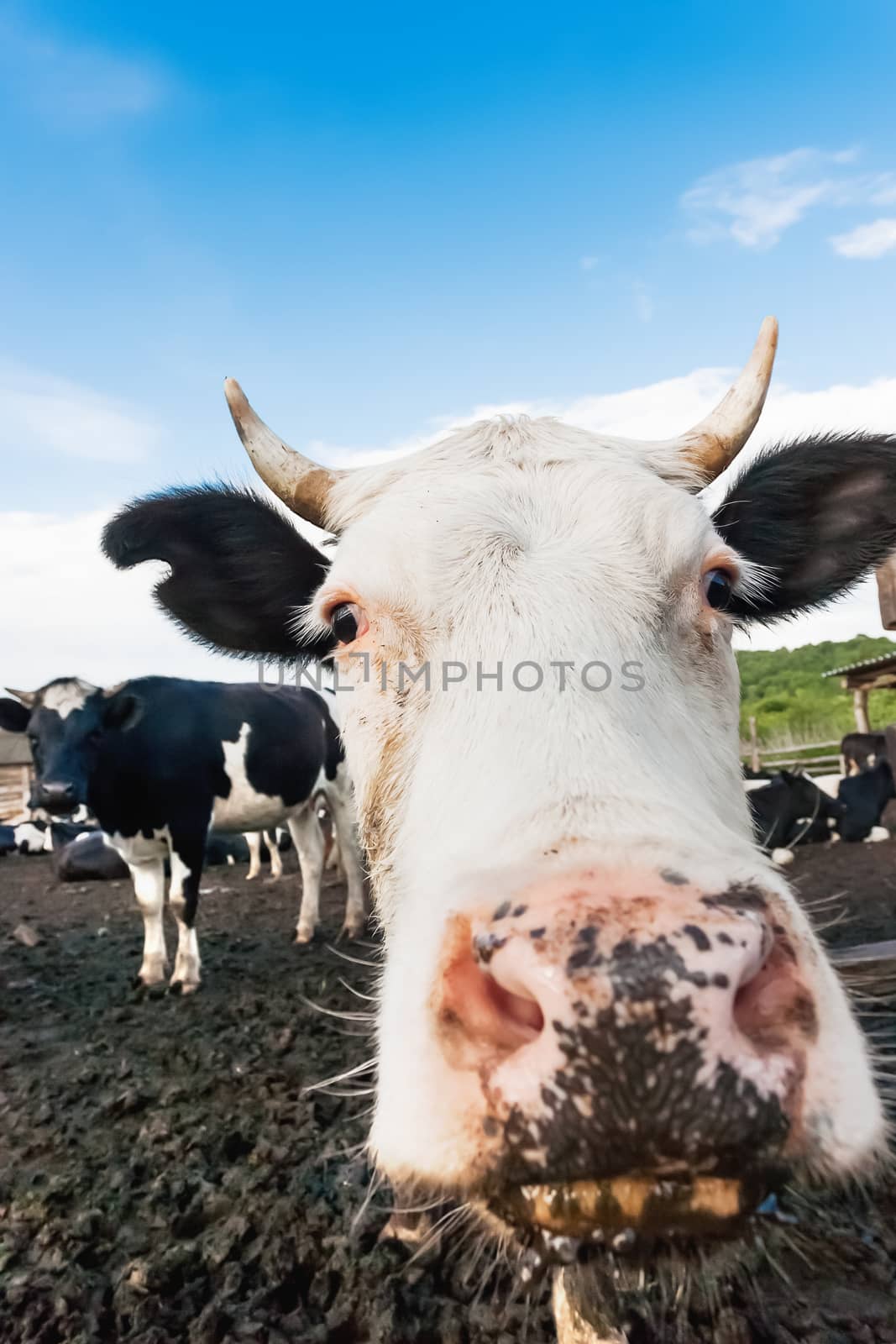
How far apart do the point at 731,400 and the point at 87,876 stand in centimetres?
1250

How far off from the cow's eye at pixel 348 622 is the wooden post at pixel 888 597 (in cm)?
339

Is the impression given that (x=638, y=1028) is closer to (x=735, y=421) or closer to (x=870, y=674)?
(x=735, y=421)

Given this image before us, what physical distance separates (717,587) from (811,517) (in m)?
0.98

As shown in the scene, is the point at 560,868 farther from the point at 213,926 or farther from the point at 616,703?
the point at 213,926

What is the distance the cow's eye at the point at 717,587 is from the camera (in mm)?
2098

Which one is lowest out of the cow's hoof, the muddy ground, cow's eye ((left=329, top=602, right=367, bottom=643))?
the muddy ground

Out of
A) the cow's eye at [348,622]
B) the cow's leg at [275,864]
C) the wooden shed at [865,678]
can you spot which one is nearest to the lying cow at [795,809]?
the cow's leg at [275,864]

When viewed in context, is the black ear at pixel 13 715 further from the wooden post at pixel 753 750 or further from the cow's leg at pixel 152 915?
the wooden post at pixel 753 750

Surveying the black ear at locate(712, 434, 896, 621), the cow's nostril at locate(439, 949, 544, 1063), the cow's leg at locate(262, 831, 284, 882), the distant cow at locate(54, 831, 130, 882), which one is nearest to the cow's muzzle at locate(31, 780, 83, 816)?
the black ear at locate(712, 434, 896, 621)

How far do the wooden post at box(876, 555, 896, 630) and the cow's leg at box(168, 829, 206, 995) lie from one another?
5012mm

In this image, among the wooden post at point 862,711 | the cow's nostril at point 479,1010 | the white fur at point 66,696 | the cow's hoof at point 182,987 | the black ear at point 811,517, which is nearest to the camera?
the cow's nostril at point 479,1010

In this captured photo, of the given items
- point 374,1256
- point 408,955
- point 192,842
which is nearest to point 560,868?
point 408,955

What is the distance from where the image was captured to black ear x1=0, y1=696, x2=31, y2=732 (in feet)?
22.9

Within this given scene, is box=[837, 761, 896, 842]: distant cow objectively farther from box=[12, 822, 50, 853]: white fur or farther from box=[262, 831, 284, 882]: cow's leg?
box=[12, 822, 50, 853]: white fur
